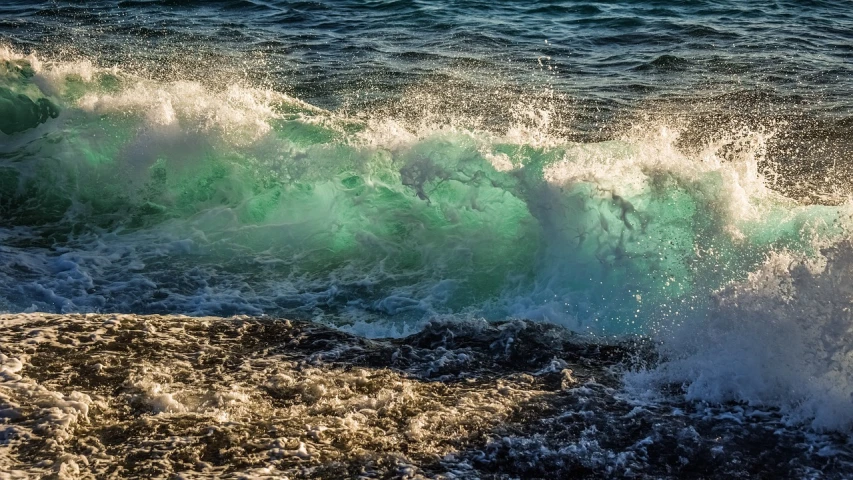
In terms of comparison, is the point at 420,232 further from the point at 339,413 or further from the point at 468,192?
the point at 339,413

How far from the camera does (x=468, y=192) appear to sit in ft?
31.5

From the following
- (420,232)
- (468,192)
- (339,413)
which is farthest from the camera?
(468,192)

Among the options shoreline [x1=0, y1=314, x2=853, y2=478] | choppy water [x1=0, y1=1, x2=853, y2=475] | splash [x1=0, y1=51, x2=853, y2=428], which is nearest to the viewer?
shoreline [x1=0, y1=314, x2=853, y2=478]

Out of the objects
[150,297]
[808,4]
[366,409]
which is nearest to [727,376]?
[366,409]

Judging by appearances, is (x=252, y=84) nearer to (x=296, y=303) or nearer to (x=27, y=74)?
(x=27, y=74)

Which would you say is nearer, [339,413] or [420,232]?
[339,413]

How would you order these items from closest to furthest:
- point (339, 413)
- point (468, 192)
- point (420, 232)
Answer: point (339, 413)
point (420, 232)
point (468, 192)

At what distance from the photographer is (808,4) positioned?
57.6 ft

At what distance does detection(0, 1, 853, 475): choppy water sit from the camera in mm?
6789

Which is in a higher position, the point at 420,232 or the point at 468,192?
the point at 468,192

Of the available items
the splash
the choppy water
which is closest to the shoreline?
the choppy water

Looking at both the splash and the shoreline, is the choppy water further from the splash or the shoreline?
the shoreline

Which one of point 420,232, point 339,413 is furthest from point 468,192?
point 339,413

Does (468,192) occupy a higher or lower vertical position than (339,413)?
higher
